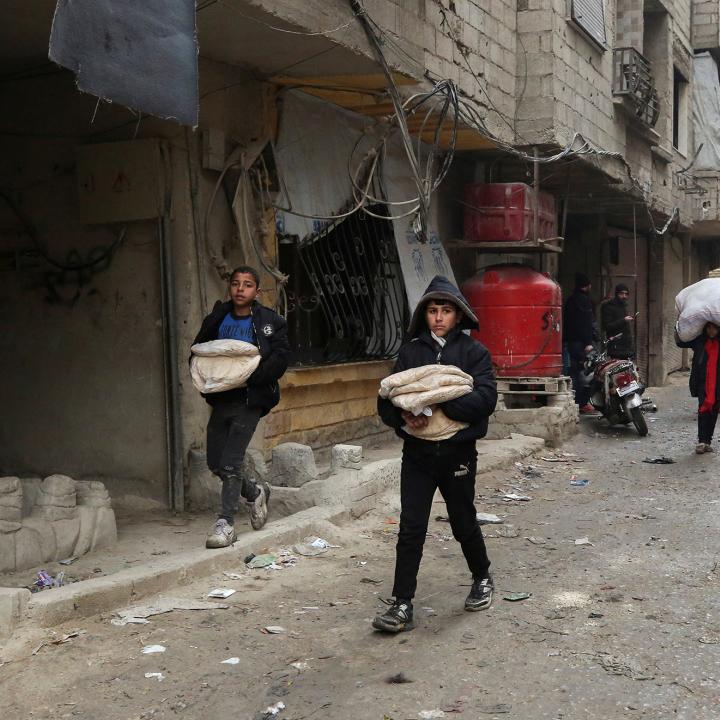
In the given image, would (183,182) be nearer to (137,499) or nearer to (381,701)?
(137,499)

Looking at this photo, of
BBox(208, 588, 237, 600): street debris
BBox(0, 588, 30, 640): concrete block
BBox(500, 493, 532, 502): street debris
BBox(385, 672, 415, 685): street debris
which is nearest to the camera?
BBox(385, 672, 415, 685): street debris

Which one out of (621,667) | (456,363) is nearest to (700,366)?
(456,363)

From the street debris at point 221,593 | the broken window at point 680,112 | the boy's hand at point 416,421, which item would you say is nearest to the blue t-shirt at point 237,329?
the street debris at point 221,593

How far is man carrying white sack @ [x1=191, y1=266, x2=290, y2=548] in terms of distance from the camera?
210 inches

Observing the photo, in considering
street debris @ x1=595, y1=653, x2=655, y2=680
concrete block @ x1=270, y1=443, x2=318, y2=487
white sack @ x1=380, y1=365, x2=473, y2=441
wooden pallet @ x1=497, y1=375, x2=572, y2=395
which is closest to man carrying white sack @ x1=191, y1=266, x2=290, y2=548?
concrete block @ x1=270, y1=443, x2=318, y2=487

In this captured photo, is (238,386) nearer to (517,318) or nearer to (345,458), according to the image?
(345,458)

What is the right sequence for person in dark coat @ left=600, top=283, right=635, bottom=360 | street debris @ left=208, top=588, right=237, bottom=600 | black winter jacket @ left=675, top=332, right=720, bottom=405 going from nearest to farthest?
1. street debris @ left=208, top=588, right=237, bottom=600
2. black winter jacket @ left=675, top=332, right=720, bottom=405
3. person in dark coat @ left=600, top=283, right=635, bottom=360

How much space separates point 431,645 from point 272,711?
882mm

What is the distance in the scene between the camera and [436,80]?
8.39 m

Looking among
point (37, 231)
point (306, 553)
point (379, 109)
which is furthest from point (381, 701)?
point (379, 109)

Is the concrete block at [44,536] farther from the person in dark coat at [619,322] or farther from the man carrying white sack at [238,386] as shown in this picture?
the person in dark coat at [619,322]

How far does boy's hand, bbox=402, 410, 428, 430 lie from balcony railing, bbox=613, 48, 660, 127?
9.78 meters

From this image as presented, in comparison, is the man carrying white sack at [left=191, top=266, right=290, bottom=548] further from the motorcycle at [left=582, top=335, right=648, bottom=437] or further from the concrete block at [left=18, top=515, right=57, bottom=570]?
the motorcycle at [left=582, top=335, right=648, bottom=437]

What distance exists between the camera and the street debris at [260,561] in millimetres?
5188
